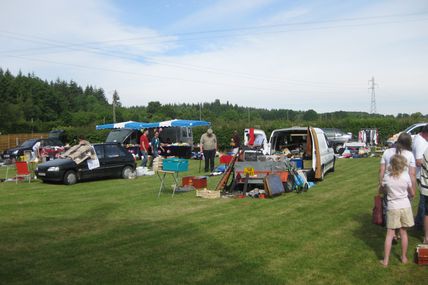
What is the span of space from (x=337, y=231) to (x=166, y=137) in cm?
2122

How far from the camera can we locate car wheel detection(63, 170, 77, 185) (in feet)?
47.6

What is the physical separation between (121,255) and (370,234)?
4125 millimetres

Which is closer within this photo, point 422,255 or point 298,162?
point 422,255

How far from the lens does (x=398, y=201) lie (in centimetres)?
564

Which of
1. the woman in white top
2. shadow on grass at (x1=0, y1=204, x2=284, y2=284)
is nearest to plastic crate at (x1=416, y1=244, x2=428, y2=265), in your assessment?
the woman in white top

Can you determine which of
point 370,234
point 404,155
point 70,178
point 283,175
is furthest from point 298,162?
point 70,178

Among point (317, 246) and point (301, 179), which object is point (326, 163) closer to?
point (301, 179)

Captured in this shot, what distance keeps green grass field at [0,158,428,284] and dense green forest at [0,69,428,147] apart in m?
22.2

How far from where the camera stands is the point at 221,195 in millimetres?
11328

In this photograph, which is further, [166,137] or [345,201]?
[166,137]

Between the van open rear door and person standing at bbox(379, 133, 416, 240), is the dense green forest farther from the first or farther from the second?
person standing at bbox(379, 133, 416, 240)

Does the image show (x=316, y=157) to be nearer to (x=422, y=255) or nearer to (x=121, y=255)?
(x=422, y=255)

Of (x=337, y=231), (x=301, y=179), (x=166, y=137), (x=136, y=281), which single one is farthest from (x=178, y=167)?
(x=166, y=137)

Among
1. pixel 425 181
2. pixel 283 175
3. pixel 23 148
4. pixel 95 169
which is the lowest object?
pixel 95 169
